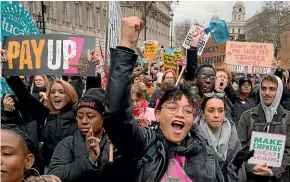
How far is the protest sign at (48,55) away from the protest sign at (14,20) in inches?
10.0

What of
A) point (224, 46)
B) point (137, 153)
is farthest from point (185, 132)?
point (224, 46)

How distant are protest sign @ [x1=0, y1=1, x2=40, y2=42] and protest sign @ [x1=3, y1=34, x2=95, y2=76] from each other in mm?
253

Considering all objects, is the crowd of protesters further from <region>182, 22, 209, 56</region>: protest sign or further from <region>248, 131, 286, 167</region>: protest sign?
<region>182, 22, 209, 56</region>: protest sign

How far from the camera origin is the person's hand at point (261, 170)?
3.72 m

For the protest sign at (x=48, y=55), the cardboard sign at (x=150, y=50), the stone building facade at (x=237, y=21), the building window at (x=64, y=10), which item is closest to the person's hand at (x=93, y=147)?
the protest sign at (x=48, y=55)

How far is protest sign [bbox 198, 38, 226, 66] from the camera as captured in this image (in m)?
8.45

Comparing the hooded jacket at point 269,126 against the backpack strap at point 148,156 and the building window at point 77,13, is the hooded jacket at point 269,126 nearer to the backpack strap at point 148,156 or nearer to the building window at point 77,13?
the backpack strap at point 148,156

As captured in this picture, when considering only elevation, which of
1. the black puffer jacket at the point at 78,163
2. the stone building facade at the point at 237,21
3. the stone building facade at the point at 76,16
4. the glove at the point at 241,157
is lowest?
the glove at the point at 241,157

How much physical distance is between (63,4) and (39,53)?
2918cm

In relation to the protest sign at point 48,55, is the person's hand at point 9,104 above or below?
below

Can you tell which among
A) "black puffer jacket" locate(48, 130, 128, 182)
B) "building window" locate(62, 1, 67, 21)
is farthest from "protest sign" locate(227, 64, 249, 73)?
"building window" locate(62, 1, 67, 21)

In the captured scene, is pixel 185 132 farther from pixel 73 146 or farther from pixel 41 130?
pixel 41 130

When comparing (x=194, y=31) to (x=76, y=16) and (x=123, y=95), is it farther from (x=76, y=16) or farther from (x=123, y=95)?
(x=76, y=16)

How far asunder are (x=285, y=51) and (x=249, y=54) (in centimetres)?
148
